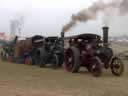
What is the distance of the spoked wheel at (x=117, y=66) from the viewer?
14592 mm

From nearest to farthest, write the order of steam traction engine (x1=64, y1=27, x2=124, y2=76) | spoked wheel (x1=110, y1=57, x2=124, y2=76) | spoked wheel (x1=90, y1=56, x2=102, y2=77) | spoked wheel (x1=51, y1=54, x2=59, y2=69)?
spoked wheel (x1=90, y1=56, x2=102, y2=77)
spoked wheel (x1=110, y1=57, x2=124, y2=76)
steam traction engine (x1=64, y1=27, x2=124, y2=76)
spoked wheel (x1=51, y1=54, x2=59, y2=69)

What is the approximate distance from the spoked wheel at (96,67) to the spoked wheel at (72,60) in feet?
2.79

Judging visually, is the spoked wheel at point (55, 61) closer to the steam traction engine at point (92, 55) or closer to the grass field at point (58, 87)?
the steam traction engine at point (92, 55)

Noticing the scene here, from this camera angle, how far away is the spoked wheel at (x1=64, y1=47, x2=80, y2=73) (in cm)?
1535

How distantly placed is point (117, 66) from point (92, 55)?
1170 millimetres

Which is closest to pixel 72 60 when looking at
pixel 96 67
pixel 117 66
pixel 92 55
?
pixel 92 55

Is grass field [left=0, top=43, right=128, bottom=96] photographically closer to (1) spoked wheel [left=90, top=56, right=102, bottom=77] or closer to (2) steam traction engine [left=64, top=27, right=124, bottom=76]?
(1) spoked wheel [left=90, top=56, right=102, bottom=77]

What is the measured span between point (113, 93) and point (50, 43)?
10196 millimetres

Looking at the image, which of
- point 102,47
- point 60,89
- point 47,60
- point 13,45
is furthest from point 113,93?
point 13,45

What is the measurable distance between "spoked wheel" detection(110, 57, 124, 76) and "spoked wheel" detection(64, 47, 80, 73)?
1536 millimetres

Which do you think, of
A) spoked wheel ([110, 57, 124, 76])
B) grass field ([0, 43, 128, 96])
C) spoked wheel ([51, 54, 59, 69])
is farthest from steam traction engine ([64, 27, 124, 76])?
spoked wheel ([51, 54, 59, 69])

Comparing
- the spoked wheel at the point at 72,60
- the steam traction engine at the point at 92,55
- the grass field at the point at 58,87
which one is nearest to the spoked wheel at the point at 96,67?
the steam traction engine at the point at 92,55

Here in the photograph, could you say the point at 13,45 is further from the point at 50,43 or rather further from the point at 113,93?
the point at 113,93

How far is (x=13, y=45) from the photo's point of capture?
997 inches
